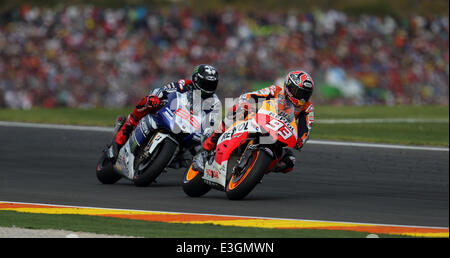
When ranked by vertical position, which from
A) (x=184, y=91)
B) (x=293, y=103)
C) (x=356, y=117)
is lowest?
(x=293, y=103)

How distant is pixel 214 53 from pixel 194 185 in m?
18.5

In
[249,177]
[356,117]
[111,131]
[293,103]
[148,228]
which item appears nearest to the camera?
[148,228]

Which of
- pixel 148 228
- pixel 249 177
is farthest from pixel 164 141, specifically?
pixel 148 228

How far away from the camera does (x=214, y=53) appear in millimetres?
27969

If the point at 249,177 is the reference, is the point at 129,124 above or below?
above

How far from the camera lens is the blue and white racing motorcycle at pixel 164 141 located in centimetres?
1015

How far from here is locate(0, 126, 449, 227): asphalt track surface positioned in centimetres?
891

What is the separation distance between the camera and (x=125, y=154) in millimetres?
10664

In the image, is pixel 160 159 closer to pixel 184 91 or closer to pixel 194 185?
pixel 194 185

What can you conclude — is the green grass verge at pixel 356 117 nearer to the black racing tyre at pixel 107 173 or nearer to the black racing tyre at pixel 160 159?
the black racing tyre at pixel 107 173

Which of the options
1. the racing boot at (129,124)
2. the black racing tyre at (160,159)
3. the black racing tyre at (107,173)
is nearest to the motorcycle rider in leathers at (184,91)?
the racing boot at (129,124)

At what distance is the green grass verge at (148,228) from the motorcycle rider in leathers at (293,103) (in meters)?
1.93

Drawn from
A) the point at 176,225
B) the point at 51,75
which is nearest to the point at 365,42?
the point at 51,75
